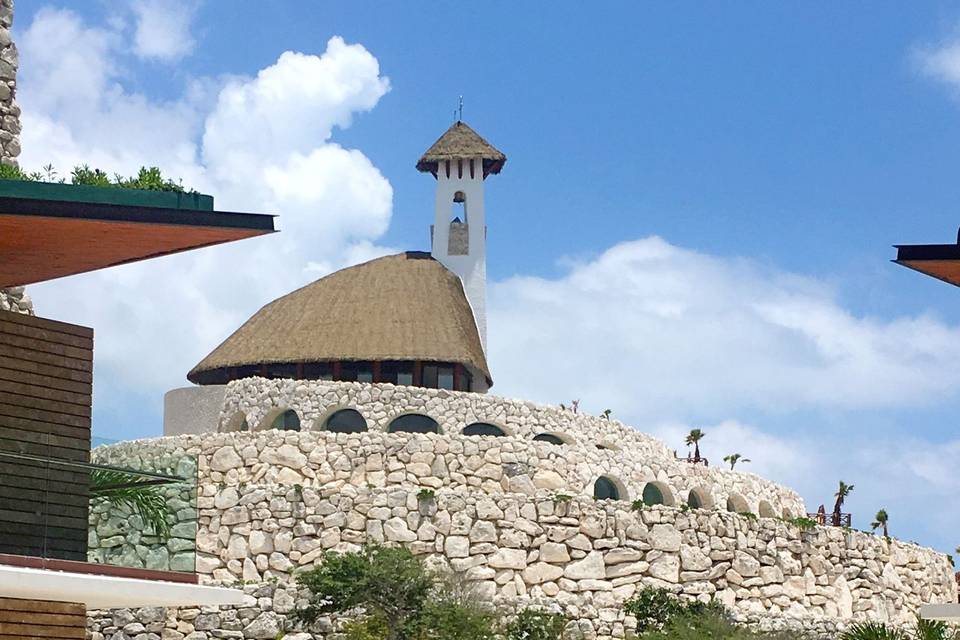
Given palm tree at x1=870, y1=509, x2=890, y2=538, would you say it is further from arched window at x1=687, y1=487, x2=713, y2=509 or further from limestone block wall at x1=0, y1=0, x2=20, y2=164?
limestone block wall at x1=0, y1=0, x2=20, y2=164

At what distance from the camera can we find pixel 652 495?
42.9 meters

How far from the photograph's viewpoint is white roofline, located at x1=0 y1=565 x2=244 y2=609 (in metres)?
17.5

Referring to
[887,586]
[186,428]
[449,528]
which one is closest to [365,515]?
[449,528]

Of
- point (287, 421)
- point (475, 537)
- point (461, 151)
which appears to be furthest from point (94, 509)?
point (461, 151)

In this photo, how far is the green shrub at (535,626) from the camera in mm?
33000

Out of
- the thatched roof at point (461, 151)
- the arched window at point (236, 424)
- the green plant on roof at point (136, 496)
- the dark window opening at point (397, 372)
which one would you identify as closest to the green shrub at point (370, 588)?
the arched window at point (236, 424)

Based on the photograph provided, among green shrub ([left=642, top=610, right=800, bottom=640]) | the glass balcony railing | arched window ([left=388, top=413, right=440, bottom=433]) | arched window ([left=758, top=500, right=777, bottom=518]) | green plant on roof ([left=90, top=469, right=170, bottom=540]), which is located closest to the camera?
the glass balcony railing

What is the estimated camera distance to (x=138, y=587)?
1936 centimetres

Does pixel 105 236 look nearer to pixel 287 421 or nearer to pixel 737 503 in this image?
pixel 287 421

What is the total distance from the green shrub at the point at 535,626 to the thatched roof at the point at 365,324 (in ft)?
42.6

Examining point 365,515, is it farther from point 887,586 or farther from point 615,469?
point 887,586

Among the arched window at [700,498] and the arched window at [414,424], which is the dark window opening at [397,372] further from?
the arched window at [700,498]

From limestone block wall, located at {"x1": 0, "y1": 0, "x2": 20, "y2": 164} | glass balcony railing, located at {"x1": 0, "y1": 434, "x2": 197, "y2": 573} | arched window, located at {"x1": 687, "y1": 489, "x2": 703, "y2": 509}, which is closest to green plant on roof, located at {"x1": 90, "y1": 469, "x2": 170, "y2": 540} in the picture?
glass balcony railing, located at {"x1": 0, "y1": 434, "x2": 197, "y2": 573}

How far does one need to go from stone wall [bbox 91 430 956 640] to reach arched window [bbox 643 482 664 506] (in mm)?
3701
